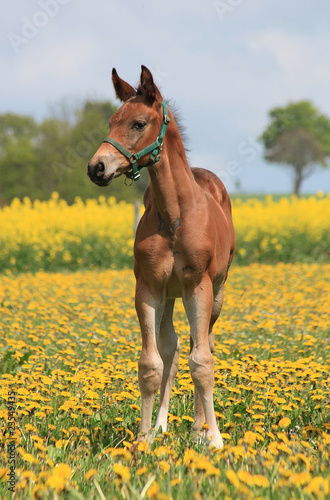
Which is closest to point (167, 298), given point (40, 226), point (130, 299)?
point (130, 299)

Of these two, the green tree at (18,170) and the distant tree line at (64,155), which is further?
the green tree at (18,170)

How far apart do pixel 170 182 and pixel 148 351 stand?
103 cm

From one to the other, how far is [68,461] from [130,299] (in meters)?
4.94

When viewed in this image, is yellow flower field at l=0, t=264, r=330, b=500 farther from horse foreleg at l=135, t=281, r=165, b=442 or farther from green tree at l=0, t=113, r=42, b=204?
green tree at l=0, t=113, r=42, b=204

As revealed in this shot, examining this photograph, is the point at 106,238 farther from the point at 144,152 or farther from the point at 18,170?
the point at 18,170

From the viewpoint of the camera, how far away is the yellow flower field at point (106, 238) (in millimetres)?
13398

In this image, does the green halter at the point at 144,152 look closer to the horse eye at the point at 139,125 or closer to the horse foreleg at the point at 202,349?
the horse eye at the point at 139,125

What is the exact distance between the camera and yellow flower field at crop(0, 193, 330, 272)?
13.4 m

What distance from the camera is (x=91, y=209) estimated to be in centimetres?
1588

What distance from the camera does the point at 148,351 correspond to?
322 cm

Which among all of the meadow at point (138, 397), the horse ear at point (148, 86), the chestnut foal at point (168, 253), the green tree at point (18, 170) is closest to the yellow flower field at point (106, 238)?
the meadow at point (138, 397)

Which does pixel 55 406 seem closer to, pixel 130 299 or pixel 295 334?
pixel 295 334

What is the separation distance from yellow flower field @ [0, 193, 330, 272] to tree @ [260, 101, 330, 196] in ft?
117

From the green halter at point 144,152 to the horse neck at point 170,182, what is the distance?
0.25 ft
